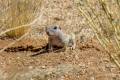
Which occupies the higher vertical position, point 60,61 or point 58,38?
Result: point 58,38

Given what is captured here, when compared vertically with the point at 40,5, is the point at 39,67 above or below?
below

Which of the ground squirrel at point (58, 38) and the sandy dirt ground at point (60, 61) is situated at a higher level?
the ground squirrel at point (58, 38)

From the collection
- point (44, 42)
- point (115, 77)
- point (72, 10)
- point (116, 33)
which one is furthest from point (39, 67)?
point (72, 10)

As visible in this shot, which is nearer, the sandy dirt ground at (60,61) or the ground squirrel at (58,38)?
the sandy dirt ground at (60,61)

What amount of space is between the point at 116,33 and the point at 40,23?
463cm

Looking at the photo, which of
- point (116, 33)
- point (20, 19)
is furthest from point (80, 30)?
point (116, 33)

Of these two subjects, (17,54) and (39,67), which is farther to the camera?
(17,54)

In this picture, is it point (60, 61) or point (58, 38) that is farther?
point (58, 38)

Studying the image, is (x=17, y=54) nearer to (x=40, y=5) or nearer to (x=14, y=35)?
(x=14, y=35)

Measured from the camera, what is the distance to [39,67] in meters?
6.00

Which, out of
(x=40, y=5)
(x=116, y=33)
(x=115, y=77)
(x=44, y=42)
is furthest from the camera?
(x=40, y=5)

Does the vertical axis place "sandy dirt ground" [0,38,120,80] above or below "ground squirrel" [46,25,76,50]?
below

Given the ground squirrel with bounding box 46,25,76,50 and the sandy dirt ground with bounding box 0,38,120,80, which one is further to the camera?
the ground squirrel with bounding box 46,25,76,50

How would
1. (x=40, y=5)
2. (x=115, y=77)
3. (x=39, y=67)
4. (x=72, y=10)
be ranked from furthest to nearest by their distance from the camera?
(x=72, y=10)
(x=40, y=5)
(x=39, y=67)
(x=115, y=77)
